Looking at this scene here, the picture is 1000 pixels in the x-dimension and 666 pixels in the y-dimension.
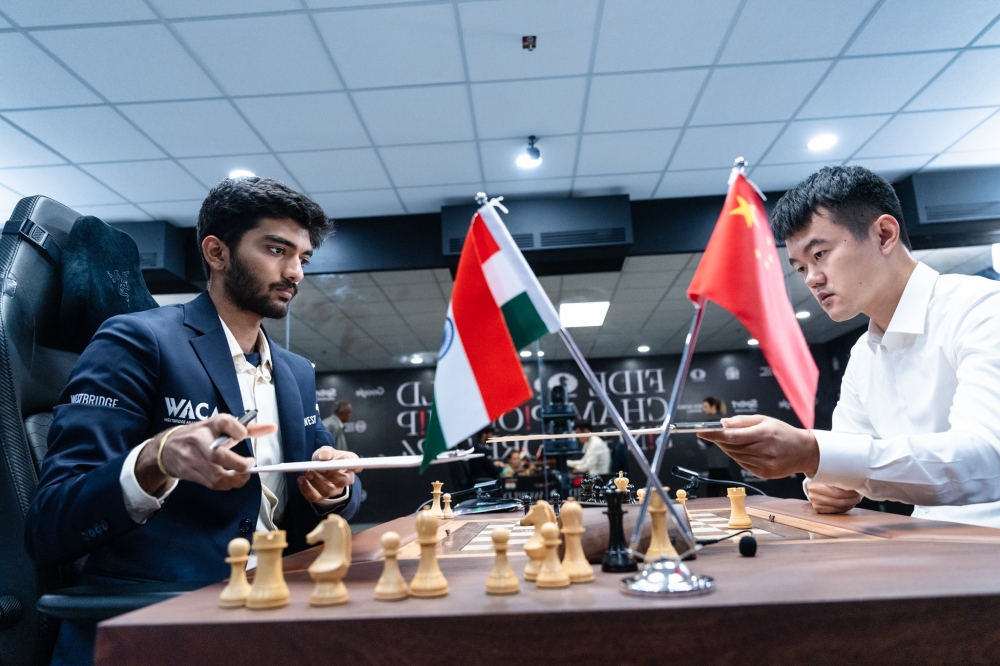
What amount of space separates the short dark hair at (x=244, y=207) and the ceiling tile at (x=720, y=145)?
2.96m

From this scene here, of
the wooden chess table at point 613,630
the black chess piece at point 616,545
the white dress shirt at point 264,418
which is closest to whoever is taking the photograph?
the wooden chess table at point 613,630

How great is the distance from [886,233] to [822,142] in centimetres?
284

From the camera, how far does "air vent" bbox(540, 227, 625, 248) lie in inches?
178

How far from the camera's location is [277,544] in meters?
0.66

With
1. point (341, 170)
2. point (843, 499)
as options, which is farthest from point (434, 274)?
point (843, 499)

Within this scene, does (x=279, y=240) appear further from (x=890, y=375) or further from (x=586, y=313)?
(x=586, y=313)

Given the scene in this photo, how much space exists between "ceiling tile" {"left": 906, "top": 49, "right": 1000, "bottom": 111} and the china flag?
3357 millimetres

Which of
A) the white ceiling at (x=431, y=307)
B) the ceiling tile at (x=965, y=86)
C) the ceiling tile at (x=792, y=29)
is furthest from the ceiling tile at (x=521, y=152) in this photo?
the ceiling tile at (x=965, y=86)

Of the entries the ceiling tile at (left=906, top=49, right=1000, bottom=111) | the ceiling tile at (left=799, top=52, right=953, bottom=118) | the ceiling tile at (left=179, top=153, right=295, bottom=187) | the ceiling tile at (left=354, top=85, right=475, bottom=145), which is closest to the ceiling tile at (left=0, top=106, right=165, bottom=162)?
the ceiling tile at (left=179, top=153, right=295, bottom=187)

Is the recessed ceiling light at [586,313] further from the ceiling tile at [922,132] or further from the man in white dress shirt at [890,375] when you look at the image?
the man in white dress shirt at [890,375]

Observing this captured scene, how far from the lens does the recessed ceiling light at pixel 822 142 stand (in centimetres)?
386

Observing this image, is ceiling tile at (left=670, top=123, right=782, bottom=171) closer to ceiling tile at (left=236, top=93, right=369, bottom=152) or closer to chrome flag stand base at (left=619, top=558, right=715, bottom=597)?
ceiling tile at (left=236, top=93, right=369, bottom=152)

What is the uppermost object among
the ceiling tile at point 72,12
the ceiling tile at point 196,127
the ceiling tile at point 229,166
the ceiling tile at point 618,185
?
the ceiling tile at point 72,12

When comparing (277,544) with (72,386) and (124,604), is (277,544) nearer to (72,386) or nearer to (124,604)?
(124,604)
